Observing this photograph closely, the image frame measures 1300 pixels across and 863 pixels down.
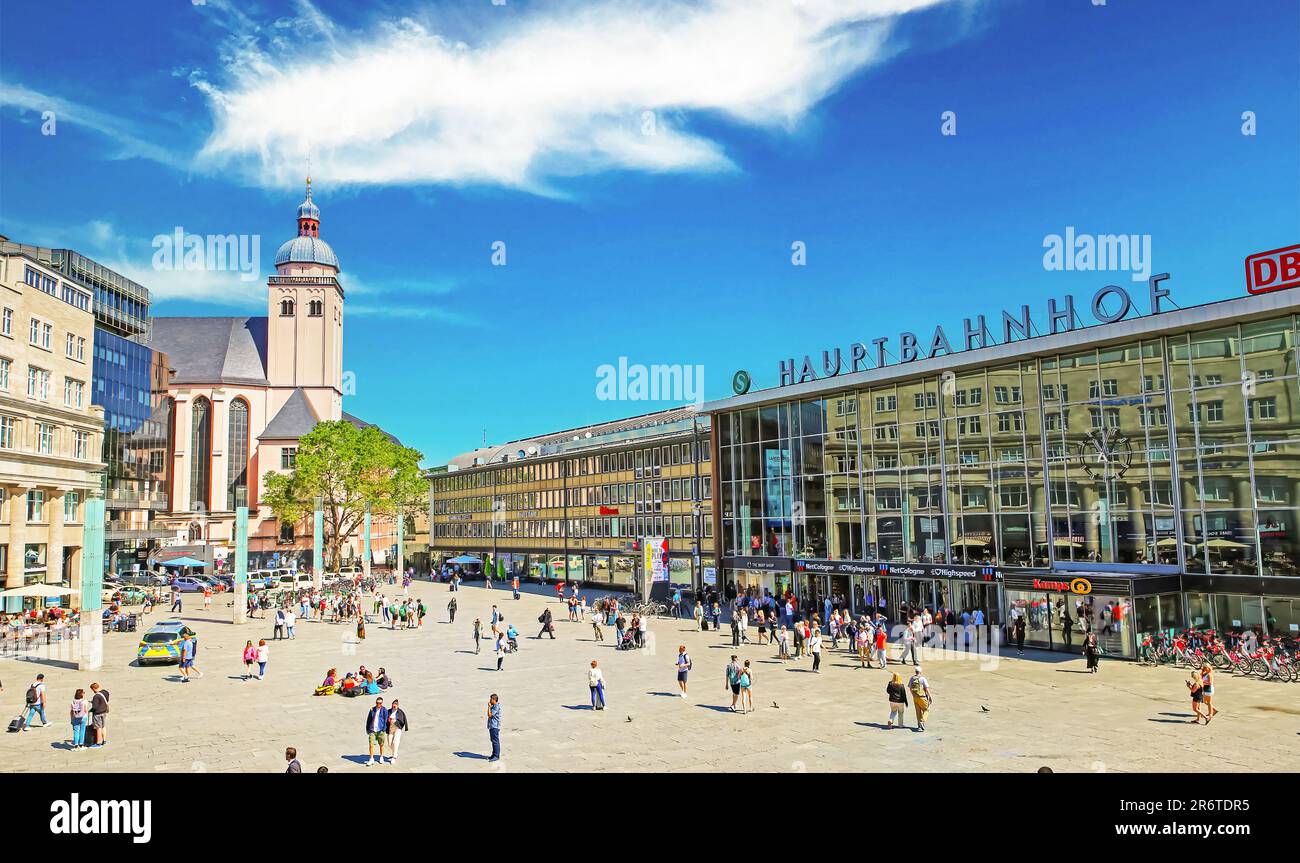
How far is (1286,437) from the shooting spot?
30438mm

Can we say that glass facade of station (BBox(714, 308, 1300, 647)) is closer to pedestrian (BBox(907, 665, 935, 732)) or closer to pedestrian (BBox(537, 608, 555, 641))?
pedestrian (BBox(537, 608, 555, 641))

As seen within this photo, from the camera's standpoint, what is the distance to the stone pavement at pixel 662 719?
714 inches

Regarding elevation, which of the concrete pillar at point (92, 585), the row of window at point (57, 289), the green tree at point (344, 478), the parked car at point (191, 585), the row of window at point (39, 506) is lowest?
the parked car at point (191, 585)

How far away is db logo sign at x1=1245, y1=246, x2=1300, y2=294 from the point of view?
98.7ft

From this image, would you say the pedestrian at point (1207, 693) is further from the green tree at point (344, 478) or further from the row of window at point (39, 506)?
the green tree at point (344, 478)

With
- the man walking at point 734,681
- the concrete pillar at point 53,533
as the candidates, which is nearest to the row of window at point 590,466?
the man walking at point 734,681

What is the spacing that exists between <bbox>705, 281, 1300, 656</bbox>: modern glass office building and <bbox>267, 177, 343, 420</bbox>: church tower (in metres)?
87.5

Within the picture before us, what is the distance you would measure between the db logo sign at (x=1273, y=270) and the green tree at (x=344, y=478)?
72504 millimetres

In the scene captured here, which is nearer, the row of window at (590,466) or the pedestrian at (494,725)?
the pedestrian at (494,725)

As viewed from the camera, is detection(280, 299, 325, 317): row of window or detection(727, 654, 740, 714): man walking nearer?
detection(727, 654, 740, 714): man walking

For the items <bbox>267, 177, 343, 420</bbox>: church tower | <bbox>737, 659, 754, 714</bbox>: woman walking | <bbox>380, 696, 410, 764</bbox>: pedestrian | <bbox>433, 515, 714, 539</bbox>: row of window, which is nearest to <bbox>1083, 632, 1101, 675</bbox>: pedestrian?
<bbox>737, 659, 754, 714</bbox>: woman walking
